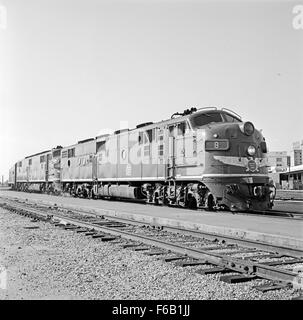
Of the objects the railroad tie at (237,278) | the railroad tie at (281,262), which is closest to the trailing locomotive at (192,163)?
the railroad tie at (281,262)

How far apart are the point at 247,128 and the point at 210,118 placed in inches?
67.3

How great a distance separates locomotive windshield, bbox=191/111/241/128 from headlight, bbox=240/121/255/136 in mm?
1526

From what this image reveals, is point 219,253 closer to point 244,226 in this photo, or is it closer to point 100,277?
point 100,277

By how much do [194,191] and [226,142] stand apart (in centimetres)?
221

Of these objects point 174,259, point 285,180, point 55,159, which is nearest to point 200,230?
point 174,259

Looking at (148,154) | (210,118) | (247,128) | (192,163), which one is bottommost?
(192,163)

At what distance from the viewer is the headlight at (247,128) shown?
48.1 ft

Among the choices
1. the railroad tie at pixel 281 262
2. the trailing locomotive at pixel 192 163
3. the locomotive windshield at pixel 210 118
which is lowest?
the railroad tie at pixel 281 262

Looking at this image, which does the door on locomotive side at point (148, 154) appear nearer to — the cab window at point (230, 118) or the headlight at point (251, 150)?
the cab window at point (230, 118)

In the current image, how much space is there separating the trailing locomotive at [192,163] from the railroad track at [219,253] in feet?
11.6

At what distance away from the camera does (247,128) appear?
1473 centimetres

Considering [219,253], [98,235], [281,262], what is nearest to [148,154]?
[98,235]

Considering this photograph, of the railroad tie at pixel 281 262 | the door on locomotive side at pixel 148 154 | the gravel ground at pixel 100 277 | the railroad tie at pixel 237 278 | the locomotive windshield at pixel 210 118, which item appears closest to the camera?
the gravel ground at pixel 100 277

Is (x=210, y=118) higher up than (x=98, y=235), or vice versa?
(x=210, y=118)
